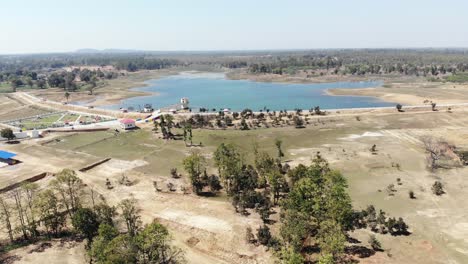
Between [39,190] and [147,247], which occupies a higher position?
[147,247]

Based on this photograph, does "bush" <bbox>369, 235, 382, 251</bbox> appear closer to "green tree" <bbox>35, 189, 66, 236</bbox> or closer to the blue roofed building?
"green tree" <bbox>35, 189, 66, 236</bbox>

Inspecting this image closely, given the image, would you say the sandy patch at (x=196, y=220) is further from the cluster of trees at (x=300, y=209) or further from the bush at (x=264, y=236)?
the bush at (x=264, y=236)

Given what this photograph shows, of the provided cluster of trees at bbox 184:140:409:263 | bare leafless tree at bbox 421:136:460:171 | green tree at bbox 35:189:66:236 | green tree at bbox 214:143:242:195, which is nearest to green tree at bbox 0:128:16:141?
green tree at bbox 35:189:66:236

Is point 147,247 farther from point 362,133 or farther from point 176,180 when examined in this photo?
point 362,133

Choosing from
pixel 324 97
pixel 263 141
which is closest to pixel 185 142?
pixel 263 141

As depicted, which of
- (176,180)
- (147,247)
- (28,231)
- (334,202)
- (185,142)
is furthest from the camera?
(185,142)

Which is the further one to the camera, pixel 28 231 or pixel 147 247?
pixel 28 231

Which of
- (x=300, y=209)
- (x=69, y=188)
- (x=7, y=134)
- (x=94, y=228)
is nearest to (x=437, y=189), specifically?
(x=300, y=209)
